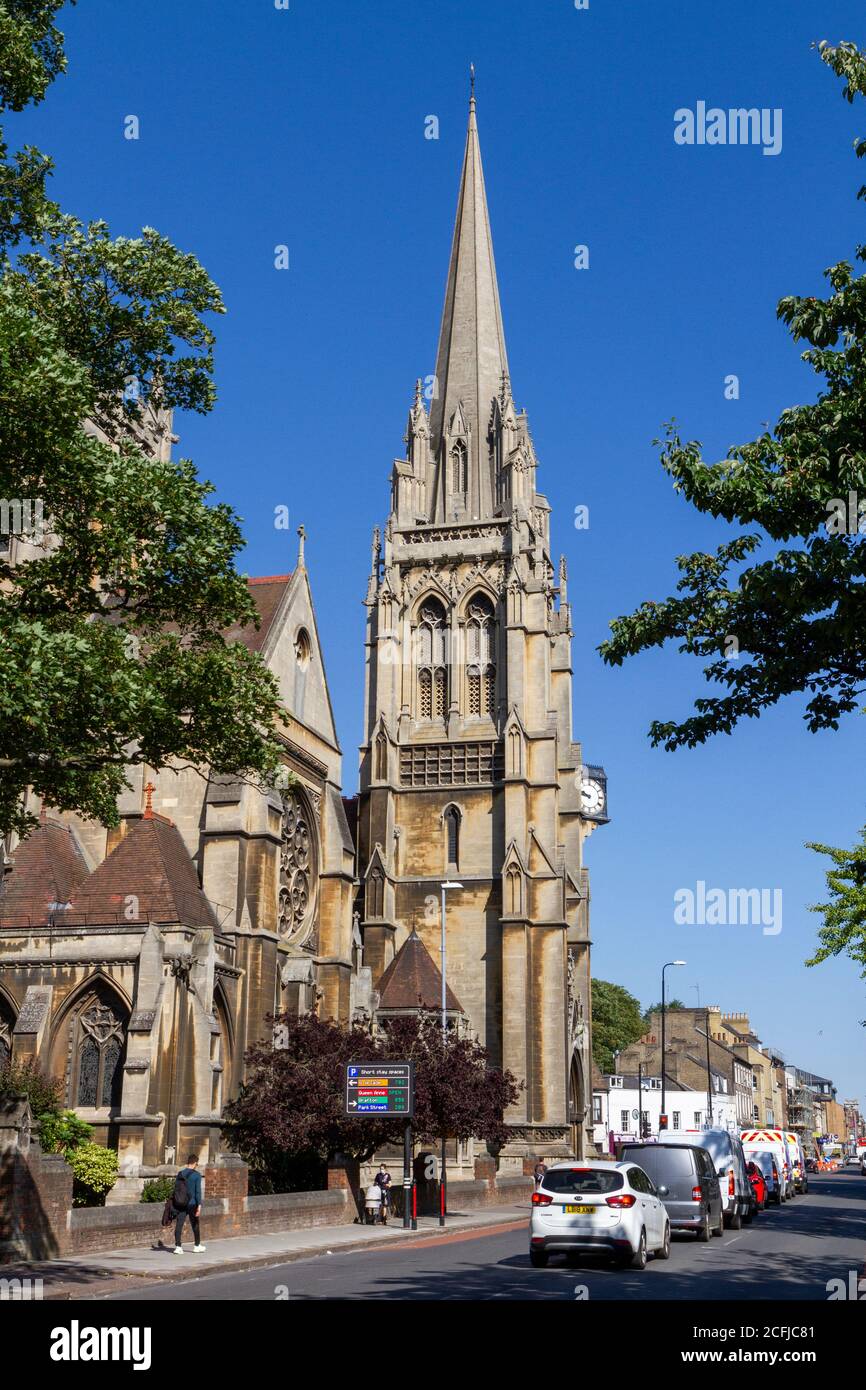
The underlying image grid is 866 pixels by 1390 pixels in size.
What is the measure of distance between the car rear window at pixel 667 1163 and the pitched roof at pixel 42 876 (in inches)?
586

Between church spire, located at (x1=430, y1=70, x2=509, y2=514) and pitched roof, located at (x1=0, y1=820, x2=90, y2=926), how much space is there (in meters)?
31.3

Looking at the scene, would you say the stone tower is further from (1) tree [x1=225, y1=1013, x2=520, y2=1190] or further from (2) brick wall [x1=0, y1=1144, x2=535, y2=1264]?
(2) brick wall [x1=0, y1=1144, x2=535, y2=1264]

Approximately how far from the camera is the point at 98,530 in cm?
1441

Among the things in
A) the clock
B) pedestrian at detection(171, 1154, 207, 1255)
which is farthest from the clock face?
pedestrian at detection(171, 1154, 207, 1255)

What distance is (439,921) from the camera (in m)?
55.2

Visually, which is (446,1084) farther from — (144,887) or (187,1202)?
(187,1202)

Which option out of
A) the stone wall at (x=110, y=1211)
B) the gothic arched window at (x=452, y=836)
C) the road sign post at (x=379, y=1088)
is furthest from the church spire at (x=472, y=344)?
the stone wall at (x=110, y=1211)

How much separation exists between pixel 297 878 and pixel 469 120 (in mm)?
48492

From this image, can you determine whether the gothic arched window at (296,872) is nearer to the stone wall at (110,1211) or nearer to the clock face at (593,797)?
the stone wall at (110,1211)

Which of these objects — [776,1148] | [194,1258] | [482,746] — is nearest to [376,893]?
[482,746]

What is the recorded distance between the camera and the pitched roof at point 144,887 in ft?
107
